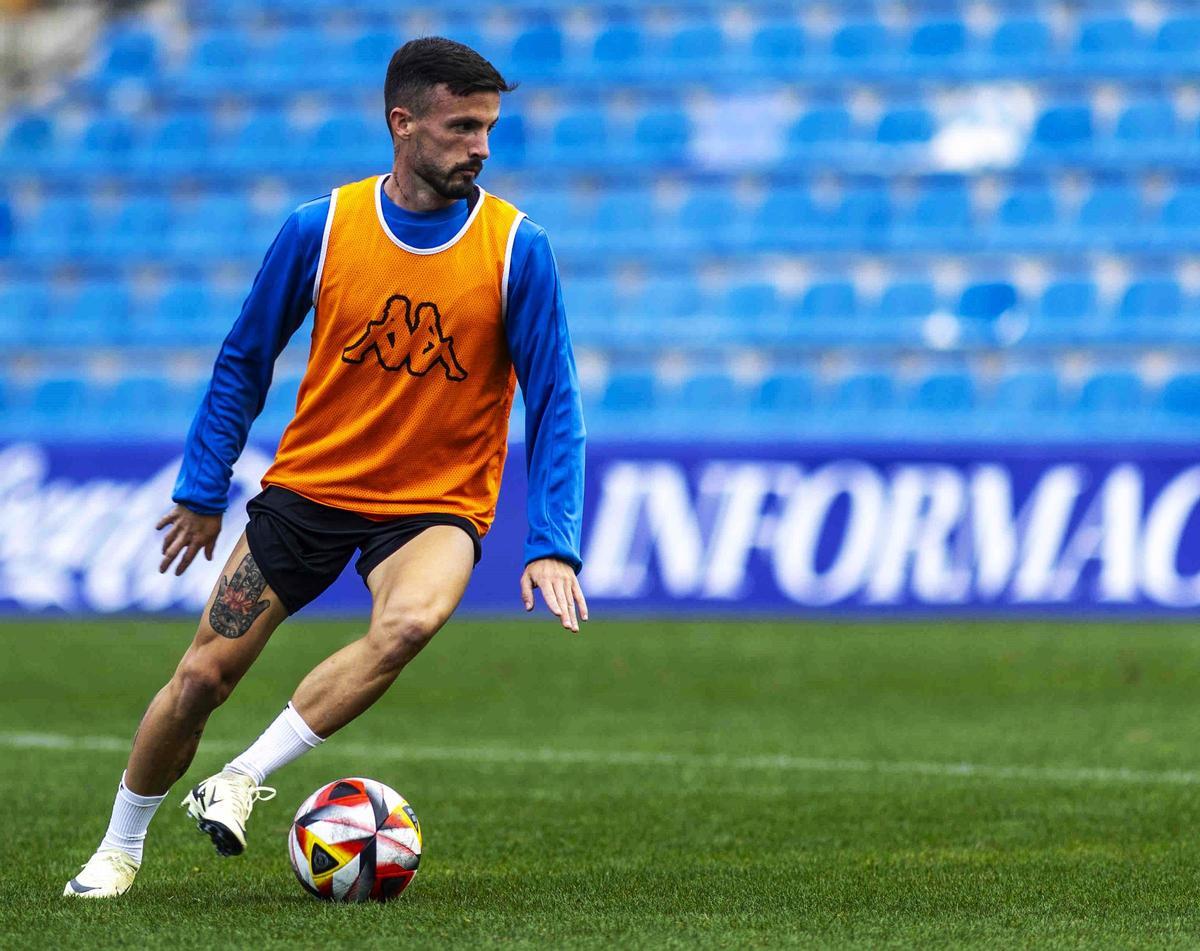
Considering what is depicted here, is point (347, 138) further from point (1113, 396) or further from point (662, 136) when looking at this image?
point (1113, 396)

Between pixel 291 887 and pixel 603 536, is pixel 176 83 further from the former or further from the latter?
pixel 291 887

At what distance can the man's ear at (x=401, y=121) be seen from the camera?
4637mm

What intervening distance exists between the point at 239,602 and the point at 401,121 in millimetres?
1189

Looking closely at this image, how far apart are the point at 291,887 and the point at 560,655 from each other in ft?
22.1

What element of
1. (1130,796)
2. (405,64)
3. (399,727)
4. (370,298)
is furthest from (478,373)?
(399,727)

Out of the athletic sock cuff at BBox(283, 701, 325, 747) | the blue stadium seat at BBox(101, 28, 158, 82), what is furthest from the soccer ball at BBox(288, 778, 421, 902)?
the blue stadium seat at BBox(101, 28, 158, 82)

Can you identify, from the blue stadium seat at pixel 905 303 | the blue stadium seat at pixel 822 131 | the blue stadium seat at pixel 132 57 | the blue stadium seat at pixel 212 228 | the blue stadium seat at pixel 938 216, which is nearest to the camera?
the blue stadium seat at pixel 905 303

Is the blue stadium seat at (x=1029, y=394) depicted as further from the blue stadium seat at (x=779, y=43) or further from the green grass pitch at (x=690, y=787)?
the blue stadium seat at (x=779, y=43)

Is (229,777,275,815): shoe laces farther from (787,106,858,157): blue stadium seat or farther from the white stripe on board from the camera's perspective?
(787,106,858,157): blue stadium seat

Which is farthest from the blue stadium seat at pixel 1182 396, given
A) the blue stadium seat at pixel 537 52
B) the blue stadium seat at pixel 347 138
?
the blue stadium seat at pixel 347 138

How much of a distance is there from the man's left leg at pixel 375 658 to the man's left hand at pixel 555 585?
0.50 ft

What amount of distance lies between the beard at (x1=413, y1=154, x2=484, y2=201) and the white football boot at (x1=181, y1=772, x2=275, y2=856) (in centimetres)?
144

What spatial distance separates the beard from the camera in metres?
4.62

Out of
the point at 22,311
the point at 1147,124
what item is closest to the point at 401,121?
the point at 1147,124
